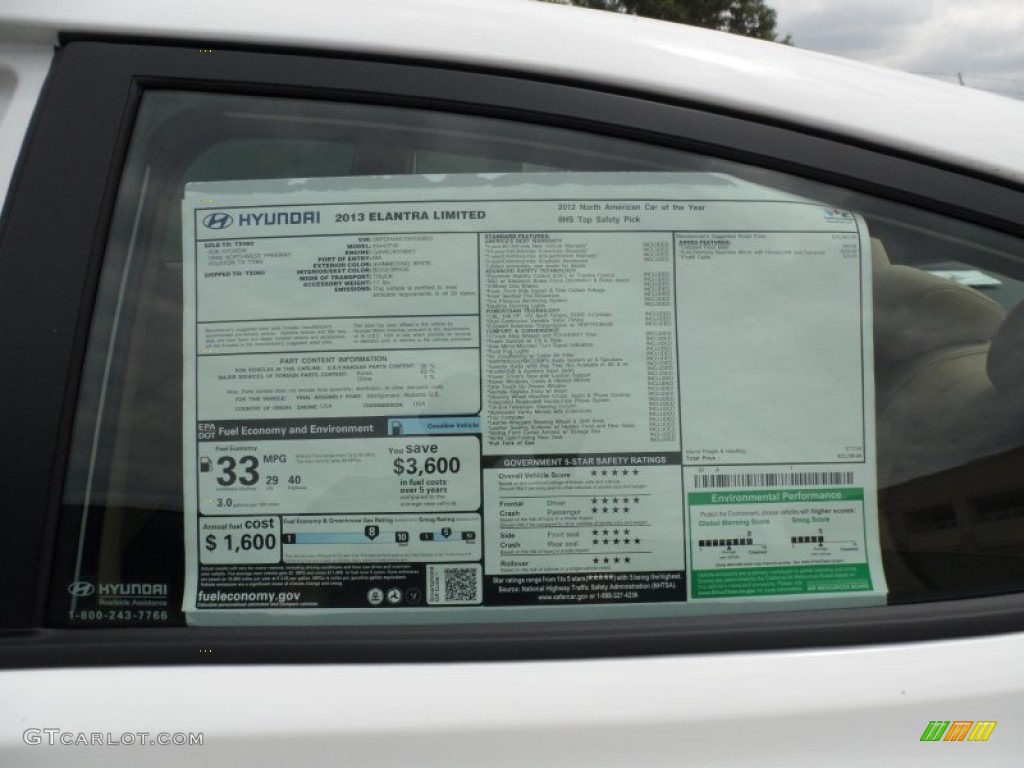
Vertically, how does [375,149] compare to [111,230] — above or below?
above

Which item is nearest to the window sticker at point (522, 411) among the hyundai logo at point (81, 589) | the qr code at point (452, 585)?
the qr code at point (452, 585)

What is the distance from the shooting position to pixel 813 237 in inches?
47.1

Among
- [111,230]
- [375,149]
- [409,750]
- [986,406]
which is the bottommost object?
[409,750]

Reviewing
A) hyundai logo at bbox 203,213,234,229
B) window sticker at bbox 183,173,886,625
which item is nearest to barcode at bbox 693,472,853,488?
window sticker at bbox 183,173,886,625

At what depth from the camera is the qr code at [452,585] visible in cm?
117

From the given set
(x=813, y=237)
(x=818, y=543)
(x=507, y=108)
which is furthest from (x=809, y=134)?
(x=818, y=543)

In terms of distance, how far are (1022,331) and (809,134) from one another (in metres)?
0.35

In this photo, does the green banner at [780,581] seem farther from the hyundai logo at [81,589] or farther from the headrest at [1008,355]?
the hyundai logo at [81,589]

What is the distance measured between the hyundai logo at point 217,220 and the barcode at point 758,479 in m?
0.62

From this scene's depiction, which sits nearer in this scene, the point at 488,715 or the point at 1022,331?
the point at 488,715

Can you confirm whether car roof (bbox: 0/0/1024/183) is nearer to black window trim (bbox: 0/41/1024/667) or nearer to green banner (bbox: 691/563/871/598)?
black window trim (bbox: 0/41/1024/667)

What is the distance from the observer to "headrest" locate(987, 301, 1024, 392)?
1.24m

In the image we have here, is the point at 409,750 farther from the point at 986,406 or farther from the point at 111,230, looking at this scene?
the point at 986,406

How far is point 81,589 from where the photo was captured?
3.81 ft
